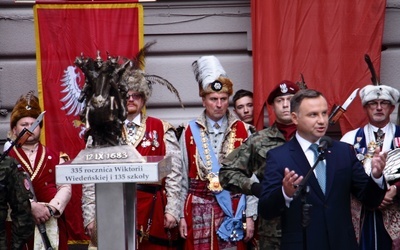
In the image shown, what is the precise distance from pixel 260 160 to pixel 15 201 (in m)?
1.86

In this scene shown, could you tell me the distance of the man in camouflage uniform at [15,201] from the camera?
23.0ft

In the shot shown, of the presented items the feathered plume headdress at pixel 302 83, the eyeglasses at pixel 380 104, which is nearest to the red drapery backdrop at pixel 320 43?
the feathered plume headdress at pixel 302 83

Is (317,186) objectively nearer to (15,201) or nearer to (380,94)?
(380,94)

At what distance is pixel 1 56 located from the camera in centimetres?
955

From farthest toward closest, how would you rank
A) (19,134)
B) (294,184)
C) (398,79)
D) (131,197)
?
(398,79), (19,134), (131,197), (294,184)

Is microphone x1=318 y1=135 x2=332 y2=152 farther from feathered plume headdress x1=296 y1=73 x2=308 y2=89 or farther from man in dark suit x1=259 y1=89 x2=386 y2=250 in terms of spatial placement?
feathered plume headdress x1=296 y1=73 x2=308 y2=89

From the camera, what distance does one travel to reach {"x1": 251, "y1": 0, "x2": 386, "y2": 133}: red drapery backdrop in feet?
28.7

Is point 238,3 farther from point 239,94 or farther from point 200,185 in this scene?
point 200,185

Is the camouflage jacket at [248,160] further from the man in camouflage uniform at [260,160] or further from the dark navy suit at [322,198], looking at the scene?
the dark navy suit at [322,198]

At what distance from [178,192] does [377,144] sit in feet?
5.33

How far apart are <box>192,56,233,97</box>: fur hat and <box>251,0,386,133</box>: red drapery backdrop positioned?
0.93 metres

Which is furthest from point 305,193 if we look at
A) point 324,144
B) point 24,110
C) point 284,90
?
point 24,110

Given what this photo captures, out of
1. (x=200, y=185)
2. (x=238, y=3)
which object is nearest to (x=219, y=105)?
(x=200, y=185)

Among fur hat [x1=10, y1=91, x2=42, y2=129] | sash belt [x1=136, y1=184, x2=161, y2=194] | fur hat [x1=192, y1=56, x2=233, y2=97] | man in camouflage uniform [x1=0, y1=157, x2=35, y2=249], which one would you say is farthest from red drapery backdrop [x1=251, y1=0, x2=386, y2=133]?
man in camouflage uniform [x1=0, y1=157, x2=35, y2=249]
